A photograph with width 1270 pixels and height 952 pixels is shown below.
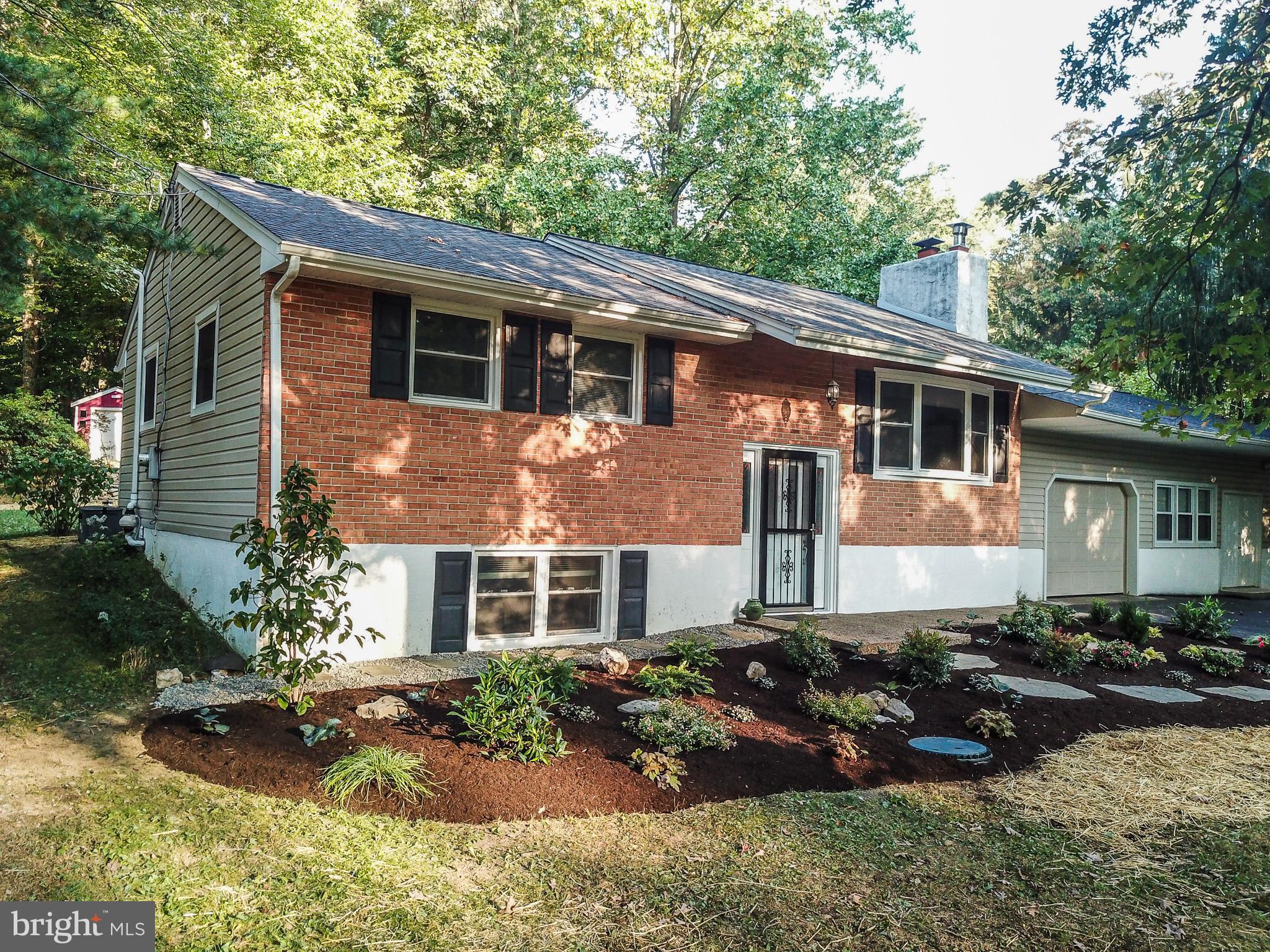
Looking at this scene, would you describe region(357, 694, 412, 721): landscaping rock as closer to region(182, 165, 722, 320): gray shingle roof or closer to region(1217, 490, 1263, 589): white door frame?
region(182, 165, 722, 320): gray shingle roof

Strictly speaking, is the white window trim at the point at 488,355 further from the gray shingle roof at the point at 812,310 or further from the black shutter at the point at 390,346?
the gray shingle roof at the point at 812,310

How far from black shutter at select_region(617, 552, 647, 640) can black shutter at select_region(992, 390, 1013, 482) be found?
559 centimetres

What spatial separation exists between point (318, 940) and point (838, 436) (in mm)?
8096

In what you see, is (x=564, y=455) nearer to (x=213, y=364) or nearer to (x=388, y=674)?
(x=388, y=674)

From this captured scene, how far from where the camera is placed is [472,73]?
20.9 m

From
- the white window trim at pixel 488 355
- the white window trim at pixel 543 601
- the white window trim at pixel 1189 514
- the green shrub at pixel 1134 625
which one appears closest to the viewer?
the white window trim at pixel 488 355

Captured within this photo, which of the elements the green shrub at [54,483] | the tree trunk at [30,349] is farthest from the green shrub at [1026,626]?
the tree trunk at [30,349]

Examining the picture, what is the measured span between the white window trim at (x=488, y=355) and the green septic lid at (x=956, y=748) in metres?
4.45

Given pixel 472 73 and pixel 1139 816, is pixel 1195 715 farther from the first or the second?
pixel 472 73

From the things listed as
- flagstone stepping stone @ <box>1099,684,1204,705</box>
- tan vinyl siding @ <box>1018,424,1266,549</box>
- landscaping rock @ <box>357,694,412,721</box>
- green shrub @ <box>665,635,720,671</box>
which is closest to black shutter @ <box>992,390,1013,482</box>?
tan vinyl siding @ <box>1018,424,1266,549</box>

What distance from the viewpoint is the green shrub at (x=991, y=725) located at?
5418mm

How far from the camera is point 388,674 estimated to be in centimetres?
630

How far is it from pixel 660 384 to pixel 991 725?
4459 millimetres

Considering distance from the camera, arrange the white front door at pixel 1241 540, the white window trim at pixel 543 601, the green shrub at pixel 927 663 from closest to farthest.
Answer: the green shrub at pixel 927 663, the white window trim at pixel 543 601, the white front door at pixel 1241 540
